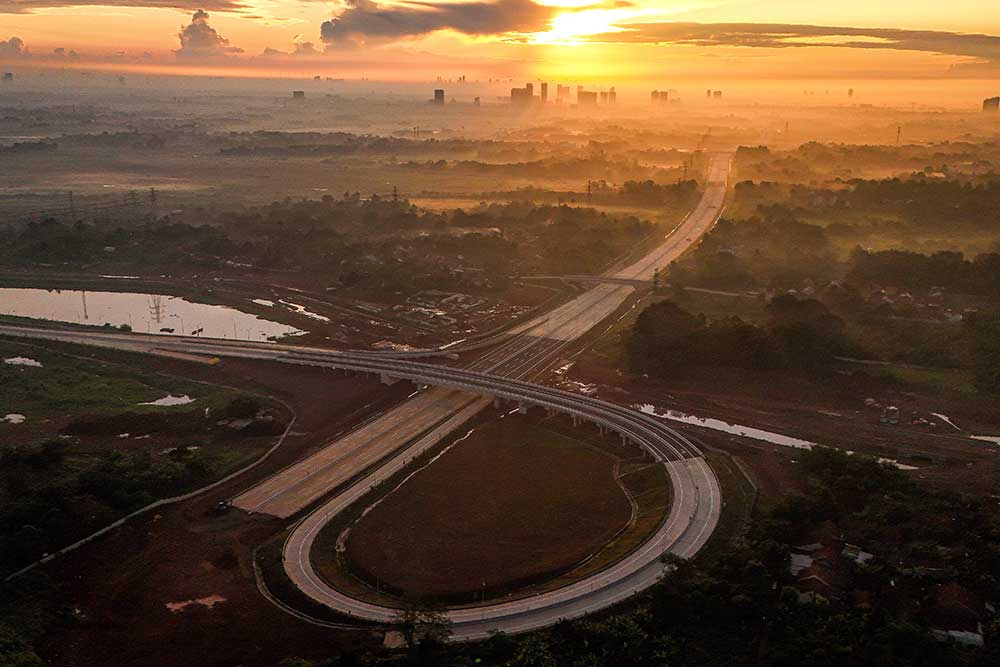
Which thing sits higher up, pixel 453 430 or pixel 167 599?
pixel 453 430

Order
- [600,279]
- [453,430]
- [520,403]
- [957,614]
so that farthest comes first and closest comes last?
1. [600,279]
2. [520,403]
3. [453,430]
4. [957,614]

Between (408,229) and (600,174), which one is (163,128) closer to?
(600,174)

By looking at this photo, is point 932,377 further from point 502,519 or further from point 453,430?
point 502,519

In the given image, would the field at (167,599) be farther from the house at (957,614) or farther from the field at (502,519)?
the house at (957,614)

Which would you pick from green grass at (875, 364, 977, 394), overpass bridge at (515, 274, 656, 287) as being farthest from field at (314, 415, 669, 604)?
overpass bridge at (515, 274, 656, 287)

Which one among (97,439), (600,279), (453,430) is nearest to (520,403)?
(453,430)

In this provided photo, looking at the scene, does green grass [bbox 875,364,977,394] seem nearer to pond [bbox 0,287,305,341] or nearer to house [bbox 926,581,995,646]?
Answer: house [bbox 926,581,995,646]
